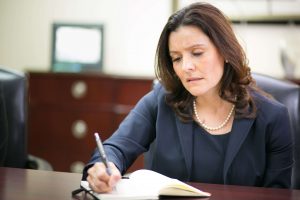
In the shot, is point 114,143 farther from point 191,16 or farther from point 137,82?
point 137,82

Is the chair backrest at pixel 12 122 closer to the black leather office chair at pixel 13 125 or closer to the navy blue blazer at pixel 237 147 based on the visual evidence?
the black leather office chair at pixel 13 125

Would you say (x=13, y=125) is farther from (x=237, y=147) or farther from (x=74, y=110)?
(x=74, y=110)

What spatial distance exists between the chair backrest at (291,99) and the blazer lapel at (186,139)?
38 cm

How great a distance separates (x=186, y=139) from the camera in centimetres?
155

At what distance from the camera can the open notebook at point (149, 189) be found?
43.0 inches

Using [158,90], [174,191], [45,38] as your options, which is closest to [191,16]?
[158,90]

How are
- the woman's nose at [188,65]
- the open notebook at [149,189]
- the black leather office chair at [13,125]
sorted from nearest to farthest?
the open notebook at [149,189]
the woman's nose at [188,65]
the black leather office chair at [13,125]

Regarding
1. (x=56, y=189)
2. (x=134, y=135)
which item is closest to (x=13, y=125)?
(x=134, y=135)

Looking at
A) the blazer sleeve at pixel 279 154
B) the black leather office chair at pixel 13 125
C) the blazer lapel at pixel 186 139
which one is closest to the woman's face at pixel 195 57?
the blazer lapel at pixel 186 139

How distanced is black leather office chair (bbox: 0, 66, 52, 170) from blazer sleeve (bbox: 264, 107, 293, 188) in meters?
0.91

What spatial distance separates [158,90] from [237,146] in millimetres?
411

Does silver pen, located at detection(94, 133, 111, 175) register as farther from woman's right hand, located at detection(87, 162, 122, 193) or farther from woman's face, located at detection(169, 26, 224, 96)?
woman's face, located at detection(169, 26, 224, 96)

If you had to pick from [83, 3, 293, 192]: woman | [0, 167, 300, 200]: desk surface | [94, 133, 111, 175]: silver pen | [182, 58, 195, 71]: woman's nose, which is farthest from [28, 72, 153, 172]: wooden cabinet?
[94, 133, 111, 175]: silver pen

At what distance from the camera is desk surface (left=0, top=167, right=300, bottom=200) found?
1.12 meters
